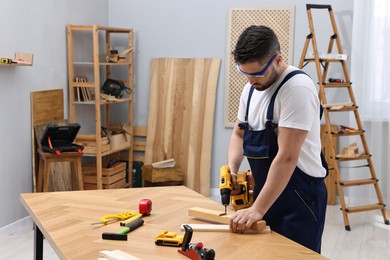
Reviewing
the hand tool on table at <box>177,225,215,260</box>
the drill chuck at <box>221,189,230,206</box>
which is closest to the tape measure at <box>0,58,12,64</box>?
the drill chuck at <box>221,189,230,206</box>

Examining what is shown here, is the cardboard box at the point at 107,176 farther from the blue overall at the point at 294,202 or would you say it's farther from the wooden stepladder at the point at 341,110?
the blue overall at the point at 294,202

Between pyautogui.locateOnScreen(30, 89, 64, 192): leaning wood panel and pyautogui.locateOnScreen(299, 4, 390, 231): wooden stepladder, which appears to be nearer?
pyautogui.locateOnScreen(30, 89, 64, 192): leaning wood panel

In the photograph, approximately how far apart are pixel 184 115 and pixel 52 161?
197 centimetres

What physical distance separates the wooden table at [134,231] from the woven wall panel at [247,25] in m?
3.31

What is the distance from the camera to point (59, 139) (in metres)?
4.88

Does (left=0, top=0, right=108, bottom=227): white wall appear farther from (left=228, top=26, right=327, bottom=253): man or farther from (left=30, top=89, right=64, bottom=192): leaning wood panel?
(left=228, top=26, right=327, bottom=253): man

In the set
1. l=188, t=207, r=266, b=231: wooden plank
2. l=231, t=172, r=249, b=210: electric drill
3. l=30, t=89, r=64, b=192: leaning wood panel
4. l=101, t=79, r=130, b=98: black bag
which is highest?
l=101, t=79, r=130, b=98: black bag

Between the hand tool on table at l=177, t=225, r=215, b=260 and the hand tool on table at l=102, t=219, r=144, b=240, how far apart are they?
10.6 inches

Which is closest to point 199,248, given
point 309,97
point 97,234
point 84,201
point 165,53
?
point 97,234

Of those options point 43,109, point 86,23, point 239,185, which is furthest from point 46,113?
point 239,185

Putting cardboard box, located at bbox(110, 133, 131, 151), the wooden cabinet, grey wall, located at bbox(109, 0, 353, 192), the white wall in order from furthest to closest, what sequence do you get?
grey wall, located at bbox(109, 0, 353, 192) < cardboard box, located at bbox(110, 133, 131, 151) < the wooden cabinet < the white wall

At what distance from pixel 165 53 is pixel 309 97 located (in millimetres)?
4274

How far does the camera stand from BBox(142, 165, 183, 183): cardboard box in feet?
20.1

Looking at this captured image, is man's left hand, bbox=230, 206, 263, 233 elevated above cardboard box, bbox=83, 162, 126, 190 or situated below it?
above
